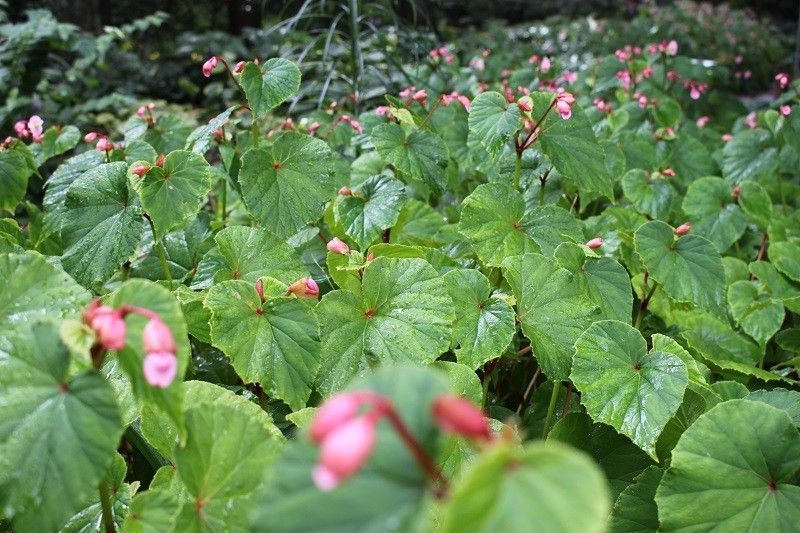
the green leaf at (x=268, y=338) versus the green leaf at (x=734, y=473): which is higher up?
the green leaf at (x=268, y=338)

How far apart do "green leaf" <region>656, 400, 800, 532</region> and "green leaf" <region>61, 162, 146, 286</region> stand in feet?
2.89

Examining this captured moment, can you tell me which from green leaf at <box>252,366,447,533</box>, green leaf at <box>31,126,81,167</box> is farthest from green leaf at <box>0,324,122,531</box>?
green leaf at <box>31,126,81,167</box>

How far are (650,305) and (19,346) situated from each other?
1256 millimetres

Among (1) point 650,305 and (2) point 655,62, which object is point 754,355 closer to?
(1) point 650,305

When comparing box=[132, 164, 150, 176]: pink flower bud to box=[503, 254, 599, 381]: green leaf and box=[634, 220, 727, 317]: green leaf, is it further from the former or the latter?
box=[634, 220, 727, 317]: green leaf

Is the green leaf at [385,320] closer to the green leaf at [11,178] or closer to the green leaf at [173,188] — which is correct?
the green leaf at [173,188]

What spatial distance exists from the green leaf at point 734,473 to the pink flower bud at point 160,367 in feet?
2.10

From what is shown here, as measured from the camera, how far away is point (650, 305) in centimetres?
145

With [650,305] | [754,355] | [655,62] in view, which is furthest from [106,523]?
[655,62]

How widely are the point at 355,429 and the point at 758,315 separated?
4.60ft

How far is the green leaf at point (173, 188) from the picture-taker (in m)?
1.03

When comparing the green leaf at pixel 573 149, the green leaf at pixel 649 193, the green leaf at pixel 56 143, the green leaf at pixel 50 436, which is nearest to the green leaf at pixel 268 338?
the green leaf at pixel 50 436

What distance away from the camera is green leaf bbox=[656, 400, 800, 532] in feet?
2.59

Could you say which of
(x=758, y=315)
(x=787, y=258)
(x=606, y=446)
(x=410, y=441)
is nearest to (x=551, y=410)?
(x=606, y=446)
